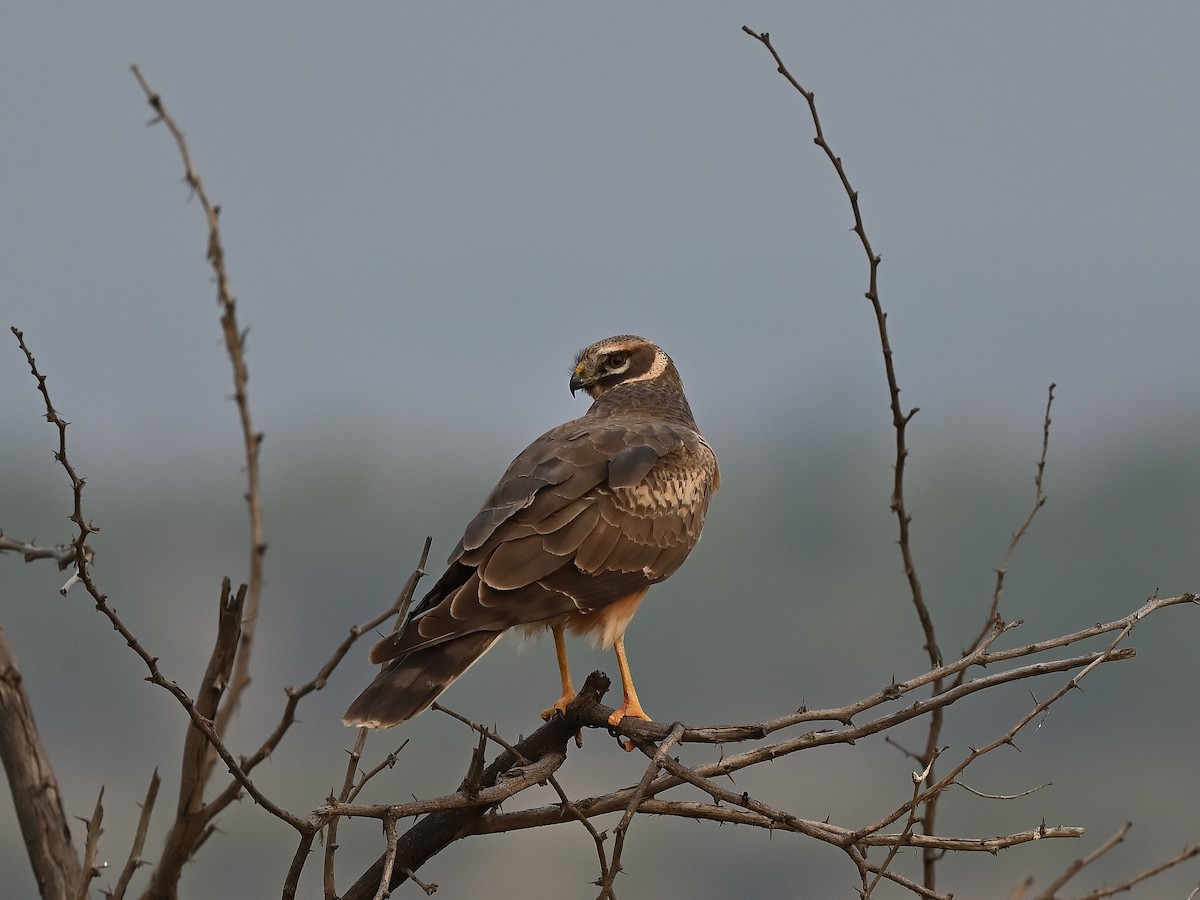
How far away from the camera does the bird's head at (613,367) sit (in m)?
8.89

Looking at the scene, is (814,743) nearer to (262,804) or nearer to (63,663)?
(262,804)

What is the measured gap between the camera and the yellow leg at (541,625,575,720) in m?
6.51

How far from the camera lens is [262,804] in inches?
162

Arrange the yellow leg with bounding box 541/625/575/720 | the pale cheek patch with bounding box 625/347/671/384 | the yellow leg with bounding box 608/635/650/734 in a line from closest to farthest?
the yellow leg with bounding box 608/635/650/734, the yellow leg with bounding box 541/625/575/720, the pale cheek patch with bounding box 625/347/671/384

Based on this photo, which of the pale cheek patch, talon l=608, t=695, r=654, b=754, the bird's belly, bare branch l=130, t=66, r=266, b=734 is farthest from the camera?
the pale cheek patch

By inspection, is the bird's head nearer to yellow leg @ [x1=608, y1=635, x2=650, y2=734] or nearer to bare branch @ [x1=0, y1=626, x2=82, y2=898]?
yellow leg @ [x1=608, y1=635, x2=650, y2=734]

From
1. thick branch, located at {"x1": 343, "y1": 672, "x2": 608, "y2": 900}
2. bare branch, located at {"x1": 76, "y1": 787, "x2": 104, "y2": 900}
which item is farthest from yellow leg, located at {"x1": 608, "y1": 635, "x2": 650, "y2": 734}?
bare branch, located at {"x1": 76, "y1": 787, "x2": 104, "y2": 900}

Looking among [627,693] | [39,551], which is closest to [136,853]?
[39,551]

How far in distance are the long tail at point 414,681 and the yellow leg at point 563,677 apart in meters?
0.51

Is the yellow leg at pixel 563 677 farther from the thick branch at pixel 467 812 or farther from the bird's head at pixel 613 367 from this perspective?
the bird's head at pixel 613 367

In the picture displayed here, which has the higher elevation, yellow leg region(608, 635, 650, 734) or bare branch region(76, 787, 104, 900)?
yellow leg region(608, 635, 650, 734)

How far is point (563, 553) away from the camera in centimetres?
662

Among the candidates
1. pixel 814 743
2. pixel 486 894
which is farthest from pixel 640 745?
pixel 486 894

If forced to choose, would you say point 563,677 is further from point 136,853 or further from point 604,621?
point 136,853
